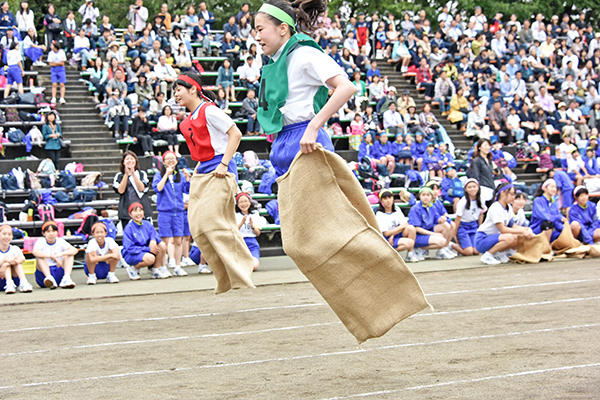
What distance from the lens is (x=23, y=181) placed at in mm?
14891

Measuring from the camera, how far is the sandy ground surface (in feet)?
16.2

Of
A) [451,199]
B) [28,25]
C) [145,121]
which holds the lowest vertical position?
[451,199]

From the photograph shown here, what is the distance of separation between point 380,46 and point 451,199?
8.60 metres

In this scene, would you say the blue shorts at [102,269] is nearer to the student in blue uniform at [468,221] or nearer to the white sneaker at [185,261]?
the white sneaker at [185,261]

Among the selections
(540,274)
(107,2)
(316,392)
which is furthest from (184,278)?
(107,2)

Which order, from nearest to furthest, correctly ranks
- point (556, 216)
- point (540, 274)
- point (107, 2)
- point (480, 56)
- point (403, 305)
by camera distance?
point (403, 305) → point (540, 274) → point (556, 216) → point (480, 56) → point (107, 2)

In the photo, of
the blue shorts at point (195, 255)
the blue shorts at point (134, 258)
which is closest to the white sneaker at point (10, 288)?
the blue shorts at point (134, 258)

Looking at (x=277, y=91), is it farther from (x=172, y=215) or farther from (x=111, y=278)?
(x=172, y=215)

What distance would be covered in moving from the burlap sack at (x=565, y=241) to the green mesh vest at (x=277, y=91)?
886 cm

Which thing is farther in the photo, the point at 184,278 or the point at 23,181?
the point at 23,181

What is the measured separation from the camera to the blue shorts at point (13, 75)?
56.3 ft

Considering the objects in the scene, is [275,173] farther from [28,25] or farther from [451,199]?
[28,25]

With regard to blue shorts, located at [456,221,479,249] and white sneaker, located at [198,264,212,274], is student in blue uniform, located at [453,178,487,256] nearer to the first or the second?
blue shorts, located at [456,221,479,249]

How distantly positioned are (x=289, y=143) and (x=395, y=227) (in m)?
8.26
